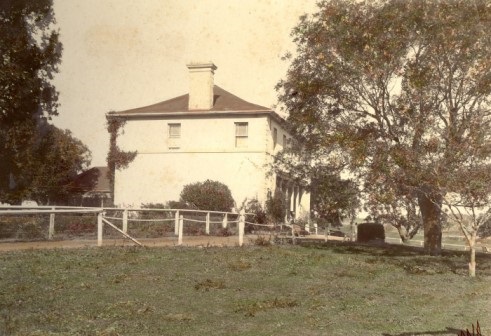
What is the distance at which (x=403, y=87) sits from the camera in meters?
17.1

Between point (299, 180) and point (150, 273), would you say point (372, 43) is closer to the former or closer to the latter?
point (299, 180)

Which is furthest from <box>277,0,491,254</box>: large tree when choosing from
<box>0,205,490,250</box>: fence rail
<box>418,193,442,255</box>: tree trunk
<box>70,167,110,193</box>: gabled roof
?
<box>70,167,110,193</box>: gabled roof

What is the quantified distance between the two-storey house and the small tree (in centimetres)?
223

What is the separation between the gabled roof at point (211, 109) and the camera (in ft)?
103

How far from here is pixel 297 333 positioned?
21.6ft

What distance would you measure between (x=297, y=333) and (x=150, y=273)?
5.08 m

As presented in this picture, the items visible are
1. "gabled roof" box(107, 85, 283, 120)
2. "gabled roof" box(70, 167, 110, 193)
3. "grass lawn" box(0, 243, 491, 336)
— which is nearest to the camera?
"grass lawn" box(0, 243, 491, 336)

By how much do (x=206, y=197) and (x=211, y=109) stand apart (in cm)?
626

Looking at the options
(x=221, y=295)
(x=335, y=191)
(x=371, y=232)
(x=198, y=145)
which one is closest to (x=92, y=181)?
(x=198, y=145)

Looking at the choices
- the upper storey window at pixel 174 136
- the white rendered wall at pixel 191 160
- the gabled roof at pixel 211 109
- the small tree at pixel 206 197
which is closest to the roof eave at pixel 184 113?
the gabled roof at pixel 211 109

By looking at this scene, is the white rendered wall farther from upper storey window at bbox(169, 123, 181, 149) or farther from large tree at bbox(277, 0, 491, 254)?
large tree at bbox(277, 0, 491, 254)

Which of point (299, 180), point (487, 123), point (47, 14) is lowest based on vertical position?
point (299, 180)

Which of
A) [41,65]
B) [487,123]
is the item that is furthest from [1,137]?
[487,123]

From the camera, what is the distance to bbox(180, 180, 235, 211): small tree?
94.2 ft
